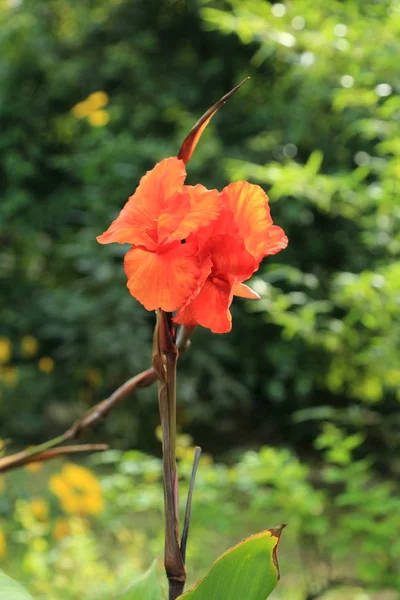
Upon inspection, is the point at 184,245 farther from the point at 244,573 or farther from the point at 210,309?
the point at 244,573

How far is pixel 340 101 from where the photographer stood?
1.85 m

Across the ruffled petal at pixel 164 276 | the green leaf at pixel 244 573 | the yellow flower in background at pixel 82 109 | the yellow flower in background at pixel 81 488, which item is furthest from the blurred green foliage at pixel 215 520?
the yellow flower in background at pixel 82 109

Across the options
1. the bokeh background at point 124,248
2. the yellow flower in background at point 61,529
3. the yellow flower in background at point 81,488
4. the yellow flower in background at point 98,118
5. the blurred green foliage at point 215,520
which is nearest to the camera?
the blurred green foliage at point 215,520

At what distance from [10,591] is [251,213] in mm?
265

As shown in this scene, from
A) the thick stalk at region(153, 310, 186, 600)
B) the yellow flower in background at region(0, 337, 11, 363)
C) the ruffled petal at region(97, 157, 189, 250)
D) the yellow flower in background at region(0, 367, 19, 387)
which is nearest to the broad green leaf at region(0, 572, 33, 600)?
the thick stalk at region(153, 310, 186, 600)

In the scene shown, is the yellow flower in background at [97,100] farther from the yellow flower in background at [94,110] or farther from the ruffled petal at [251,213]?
the ruffled petal at [251,213]

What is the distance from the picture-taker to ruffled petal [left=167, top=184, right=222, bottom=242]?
39 centimetres

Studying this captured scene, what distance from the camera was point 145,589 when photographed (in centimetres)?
56

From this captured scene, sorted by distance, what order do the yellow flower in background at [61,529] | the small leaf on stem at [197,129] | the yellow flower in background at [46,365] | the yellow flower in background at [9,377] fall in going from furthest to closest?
the yellow flower in background at [46,365], the yellow flower in background at [9,377], the yellow flower in background at [61,529], the small leaf on stem at [197,129]

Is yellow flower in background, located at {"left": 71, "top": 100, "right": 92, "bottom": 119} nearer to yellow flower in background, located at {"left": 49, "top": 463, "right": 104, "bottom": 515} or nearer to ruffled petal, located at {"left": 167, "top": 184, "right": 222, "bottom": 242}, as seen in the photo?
yellow flower in background, located at {"left": 49, "top": 463, "right": 104, "bottom": 515}

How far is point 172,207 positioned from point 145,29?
4.86m

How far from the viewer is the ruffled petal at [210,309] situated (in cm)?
40

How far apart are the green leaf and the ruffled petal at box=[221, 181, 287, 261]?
0.56ft

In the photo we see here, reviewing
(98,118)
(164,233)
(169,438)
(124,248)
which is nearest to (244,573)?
(169,438)
